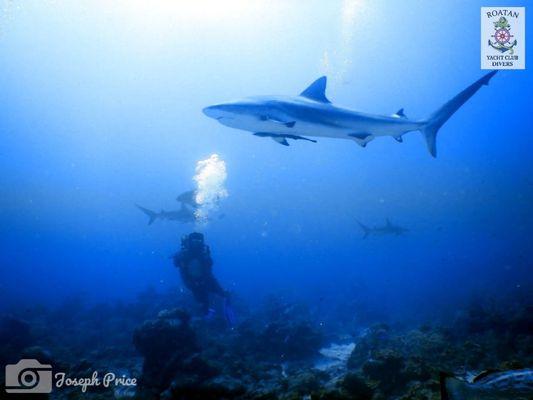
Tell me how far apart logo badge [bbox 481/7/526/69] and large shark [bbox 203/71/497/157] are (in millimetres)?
6513

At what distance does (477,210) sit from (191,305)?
116 m

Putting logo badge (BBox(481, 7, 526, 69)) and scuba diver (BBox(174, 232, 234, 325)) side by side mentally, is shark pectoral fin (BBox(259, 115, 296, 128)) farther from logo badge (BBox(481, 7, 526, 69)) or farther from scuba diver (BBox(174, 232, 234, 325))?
logo badge (BBox(481, 7, 526, 69))

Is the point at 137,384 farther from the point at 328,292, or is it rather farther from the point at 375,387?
the point at 328,292

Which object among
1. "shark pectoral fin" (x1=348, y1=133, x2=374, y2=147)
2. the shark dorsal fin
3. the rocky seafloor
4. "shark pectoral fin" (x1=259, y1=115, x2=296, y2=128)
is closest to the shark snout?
"shark pectoral fin" (x1=259, y1=115, x2=296, y2=128)

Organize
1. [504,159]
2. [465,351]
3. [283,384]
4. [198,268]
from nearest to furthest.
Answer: [283,384] < [465,351] < [198,268] < [504,159]

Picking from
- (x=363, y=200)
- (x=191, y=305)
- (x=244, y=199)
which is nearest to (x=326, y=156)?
(x=363, y=200)

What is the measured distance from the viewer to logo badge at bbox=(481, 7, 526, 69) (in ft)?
38.3

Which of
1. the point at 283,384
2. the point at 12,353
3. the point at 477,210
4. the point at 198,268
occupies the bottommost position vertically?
the point at 12,353

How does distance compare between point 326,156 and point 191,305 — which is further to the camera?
point 326,156

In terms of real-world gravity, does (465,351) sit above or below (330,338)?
above

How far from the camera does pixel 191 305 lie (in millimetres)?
17438

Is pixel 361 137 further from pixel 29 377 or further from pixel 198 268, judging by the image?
pixel 198 268

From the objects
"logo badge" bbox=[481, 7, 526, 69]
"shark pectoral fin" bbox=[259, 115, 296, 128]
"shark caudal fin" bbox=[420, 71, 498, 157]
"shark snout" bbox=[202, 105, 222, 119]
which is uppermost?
"logo badge" bbox=[481, 7, 526, 69]

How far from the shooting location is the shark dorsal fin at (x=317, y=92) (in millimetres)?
6625
